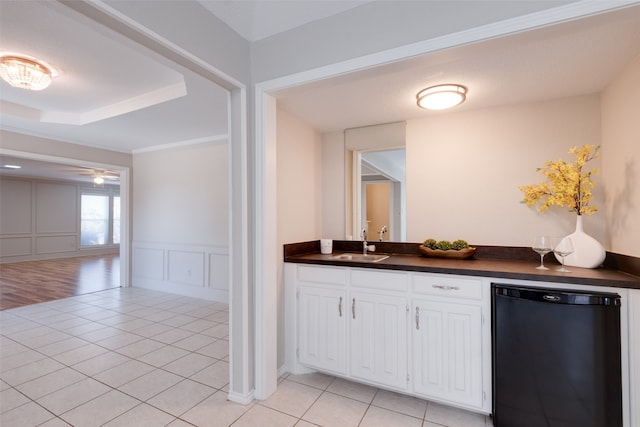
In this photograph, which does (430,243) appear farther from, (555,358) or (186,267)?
(186,267)

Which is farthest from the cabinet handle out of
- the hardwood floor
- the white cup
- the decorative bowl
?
the hardwood floor

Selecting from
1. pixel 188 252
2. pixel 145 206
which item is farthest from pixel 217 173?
pixel 145 206

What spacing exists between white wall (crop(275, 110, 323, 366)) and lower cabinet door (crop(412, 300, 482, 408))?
108 centimetres

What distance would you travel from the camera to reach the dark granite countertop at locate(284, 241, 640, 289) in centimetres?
151

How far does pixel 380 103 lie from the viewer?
2.34 meters

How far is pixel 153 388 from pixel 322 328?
52.2 inches

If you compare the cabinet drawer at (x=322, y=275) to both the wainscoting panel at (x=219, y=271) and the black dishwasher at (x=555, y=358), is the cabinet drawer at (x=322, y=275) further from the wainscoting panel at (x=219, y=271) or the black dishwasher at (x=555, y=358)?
the wainscoting panel at (x=219, y=271)

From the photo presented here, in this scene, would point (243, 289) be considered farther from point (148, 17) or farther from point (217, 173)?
point (217, 173)

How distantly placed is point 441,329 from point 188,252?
12.9ft

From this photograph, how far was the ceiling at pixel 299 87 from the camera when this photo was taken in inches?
59.2

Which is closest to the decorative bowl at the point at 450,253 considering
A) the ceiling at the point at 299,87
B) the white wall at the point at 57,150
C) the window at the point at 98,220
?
the ceiling at the point at 299,87

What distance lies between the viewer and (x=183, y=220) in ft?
15.0

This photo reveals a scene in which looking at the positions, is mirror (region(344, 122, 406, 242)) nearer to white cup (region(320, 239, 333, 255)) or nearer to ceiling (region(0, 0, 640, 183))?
ceiling (region(0, 0, 640, 183))

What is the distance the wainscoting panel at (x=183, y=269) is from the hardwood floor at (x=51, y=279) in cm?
80
